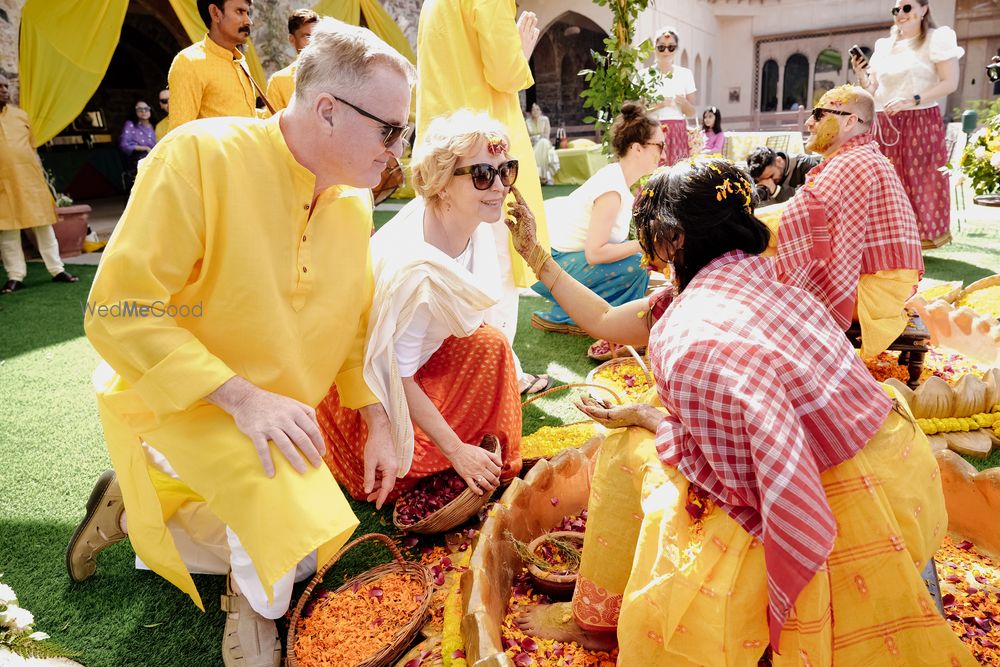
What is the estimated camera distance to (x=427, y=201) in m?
2.55

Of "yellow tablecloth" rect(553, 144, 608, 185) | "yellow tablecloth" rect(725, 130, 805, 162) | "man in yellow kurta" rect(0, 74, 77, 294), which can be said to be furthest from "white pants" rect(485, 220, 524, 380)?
"yellow tablecloth" rect(553, 144, 608, 185)

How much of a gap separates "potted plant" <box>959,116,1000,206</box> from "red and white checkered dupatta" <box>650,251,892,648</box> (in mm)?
3712

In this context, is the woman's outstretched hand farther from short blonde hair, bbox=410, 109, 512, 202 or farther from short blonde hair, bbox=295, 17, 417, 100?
short blonde hair, bbox=295, 17, 417, 100

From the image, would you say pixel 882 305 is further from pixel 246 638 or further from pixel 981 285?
pixel 246 638

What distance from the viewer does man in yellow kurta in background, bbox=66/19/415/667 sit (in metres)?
1.54

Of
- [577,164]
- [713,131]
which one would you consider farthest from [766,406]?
[577,164]

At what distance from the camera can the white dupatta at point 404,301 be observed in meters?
2.15

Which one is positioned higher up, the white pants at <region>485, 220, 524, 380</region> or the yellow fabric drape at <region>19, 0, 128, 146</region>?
the yellow fabric drape at <region>19, 0, 128, 146</region>

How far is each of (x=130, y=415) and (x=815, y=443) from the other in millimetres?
1712

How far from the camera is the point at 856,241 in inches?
126

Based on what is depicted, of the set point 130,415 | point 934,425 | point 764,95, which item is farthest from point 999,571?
point 764,95

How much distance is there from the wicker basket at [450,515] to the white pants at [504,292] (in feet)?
3.88

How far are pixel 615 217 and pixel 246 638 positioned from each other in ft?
10.0

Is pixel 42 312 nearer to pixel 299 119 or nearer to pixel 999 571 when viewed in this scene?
pixel 299 119
